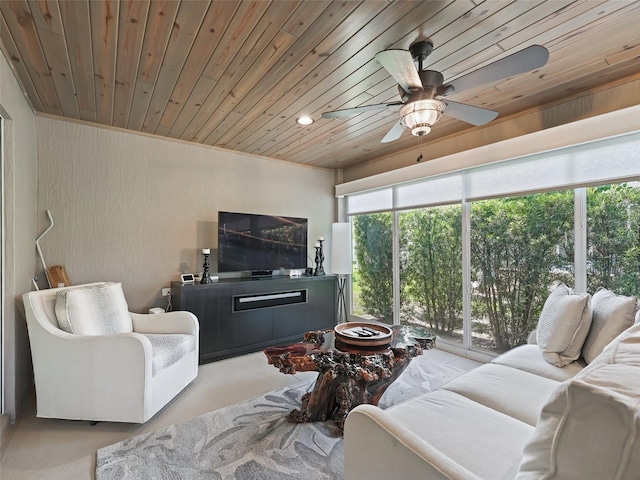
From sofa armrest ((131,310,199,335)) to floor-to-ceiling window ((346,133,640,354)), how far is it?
104 inches

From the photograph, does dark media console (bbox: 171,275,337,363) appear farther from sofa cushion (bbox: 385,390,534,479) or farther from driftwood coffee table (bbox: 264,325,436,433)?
sofa cushion (bbox: 385,390,534,479)

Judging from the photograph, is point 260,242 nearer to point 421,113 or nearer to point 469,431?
point 421,113

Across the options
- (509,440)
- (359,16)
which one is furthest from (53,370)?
(359,16)

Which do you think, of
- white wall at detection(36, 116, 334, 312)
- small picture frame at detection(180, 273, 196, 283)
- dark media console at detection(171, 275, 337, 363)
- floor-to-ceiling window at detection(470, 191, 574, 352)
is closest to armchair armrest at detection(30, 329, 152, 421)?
dark media console at detection(171, 275, 337, 363)

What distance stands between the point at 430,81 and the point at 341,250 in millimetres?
2823

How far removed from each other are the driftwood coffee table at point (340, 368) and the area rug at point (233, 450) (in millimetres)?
116

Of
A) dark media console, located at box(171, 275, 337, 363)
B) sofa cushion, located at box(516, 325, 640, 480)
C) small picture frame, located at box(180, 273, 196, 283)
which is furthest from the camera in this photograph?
small picture frame, located at box(180, 273, 196, 283)

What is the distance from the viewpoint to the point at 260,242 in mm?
3791

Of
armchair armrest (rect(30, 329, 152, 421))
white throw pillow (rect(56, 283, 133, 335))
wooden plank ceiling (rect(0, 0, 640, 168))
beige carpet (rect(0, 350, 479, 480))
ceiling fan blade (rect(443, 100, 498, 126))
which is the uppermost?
wooden plank ceiling (rect(0, 0, 640, 168))

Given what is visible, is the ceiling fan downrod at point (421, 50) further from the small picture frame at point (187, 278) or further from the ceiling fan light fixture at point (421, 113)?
the small picture frame at point (187, 278)

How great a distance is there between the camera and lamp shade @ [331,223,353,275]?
14.2 feet

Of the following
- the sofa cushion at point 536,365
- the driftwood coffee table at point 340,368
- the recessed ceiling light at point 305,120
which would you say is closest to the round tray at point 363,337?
the driftwood coffee table at point 340,368

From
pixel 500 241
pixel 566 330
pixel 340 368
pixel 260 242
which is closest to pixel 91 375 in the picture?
pixel 340 368

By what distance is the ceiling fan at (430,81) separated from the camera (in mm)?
1404
